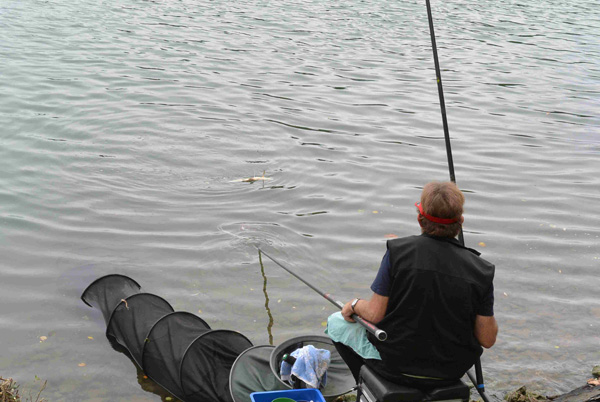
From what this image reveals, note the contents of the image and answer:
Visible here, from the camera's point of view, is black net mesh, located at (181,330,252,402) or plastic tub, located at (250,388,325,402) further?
black net mesh, located at (181,330,252,402)

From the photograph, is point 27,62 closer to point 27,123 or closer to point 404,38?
point 27,123

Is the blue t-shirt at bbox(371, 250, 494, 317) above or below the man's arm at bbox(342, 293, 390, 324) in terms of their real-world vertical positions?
above

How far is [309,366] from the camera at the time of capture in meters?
4.02

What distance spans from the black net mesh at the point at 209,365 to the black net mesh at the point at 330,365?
0.38m

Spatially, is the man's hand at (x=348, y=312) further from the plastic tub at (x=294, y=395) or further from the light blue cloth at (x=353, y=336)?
the plastic tub at (x=294, y=395)

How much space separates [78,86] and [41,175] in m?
4.04

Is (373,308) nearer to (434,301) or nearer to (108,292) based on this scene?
(434,301)

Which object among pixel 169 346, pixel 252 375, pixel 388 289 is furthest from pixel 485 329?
pixel 169 346

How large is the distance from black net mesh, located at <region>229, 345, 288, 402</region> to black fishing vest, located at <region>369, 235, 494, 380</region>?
1.01 meters

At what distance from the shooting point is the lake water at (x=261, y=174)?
5480 mm

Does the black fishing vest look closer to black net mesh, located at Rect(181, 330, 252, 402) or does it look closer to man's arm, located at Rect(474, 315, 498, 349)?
man's arm, located at Rect(474, 315, 498, 349)

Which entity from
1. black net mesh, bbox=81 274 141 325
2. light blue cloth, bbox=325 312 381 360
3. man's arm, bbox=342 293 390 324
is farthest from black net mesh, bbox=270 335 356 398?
black net mesh, bbox=81 274 141 325

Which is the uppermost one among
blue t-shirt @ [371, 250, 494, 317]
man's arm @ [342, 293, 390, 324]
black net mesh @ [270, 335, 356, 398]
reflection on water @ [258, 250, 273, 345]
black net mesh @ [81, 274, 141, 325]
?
blue t-shirt @ [371, 250, 494, 317]

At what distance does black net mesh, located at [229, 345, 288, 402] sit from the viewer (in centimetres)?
403
